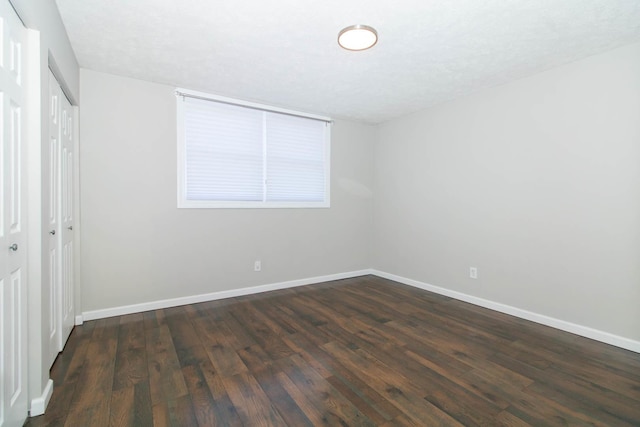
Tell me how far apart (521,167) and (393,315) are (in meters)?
2.09

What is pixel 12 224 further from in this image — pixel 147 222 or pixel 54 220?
pixel 147 222

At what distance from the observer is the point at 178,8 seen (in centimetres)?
204

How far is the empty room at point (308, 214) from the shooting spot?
1691 millimetres

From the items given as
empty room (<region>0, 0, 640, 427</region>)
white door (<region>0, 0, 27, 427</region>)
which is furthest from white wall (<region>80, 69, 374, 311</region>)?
white door (<region>0, 0, 27, 427</region>)

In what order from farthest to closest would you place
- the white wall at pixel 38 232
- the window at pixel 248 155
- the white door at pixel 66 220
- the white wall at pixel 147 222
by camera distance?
the window at pixel 248 155, the white wall at pixel 147 222, the white door at pixel 66 220, the white wall at pixel 38 232

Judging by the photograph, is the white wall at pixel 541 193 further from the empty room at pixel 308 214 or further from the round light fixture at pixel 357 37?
the round light fixture at pixel 357 37

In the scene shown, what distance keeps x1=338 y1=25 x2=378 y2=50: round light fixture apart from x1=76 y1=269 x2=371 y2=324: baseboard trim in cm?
303

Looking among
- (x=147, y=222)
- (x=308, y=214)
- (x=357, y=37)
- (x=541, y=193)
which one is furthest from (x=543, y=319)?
(x=147, y=222)

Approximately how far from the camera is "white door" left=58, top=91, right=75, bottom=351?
2402mm

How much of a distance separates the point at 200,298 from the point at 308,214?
71.8 inches

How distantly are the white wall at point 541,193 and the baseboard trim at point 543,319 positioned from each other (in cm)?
6

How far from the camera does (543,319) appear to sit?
2959mm

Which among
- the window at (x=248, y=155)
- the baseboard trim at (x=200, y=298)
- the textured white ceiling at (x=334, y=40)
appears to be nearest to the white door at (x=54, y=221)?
the textured white ceiling at (x=334, y=40)

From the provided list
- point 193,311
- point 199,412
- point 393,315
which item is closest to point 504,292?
point 393,315
